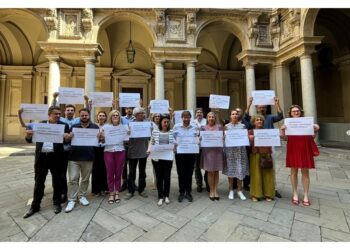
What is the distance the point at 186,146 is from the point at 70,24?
9499 mm

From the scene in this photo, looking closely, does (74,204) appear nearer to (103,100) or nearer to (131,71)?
(103,100)

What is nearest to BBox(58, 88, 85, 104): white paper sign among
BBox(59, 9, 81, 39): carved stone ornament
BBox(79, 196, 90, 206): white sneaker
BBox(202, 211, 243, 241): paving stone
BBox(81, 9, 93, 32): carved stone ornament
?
BBox(79, 196, 90, 206): white sneaker

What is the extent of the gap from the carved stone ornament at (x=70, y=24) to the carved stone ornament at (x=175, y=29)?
13.5ft

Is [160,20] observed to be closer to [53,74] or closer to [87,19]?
[87,19]

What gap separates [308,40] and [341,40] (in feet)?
16.9

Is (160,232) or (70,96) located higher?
(70,96)

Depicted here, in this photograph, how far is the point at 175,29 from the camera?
11.3m

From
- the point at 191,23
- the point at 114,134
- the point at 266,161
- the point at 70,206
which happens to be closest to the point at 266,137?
the point at 266,161

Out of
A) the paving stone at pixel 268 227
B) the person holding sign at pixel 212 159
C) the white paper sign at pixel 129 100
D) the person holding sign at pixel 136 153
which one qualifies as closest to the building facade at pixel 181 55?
the white paper sign at pixel 129 100

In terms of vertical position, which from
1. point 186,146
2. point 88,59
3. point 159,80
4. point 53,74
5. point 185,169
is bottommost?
point 185,169

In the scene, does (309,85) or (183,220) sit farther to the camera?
(309,85)

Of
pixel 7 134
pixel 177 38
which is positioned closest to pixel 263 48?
pixel 177 38

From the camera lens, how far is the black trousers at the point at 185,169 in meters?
4.28

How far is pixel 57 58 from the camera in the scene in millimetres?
10414
